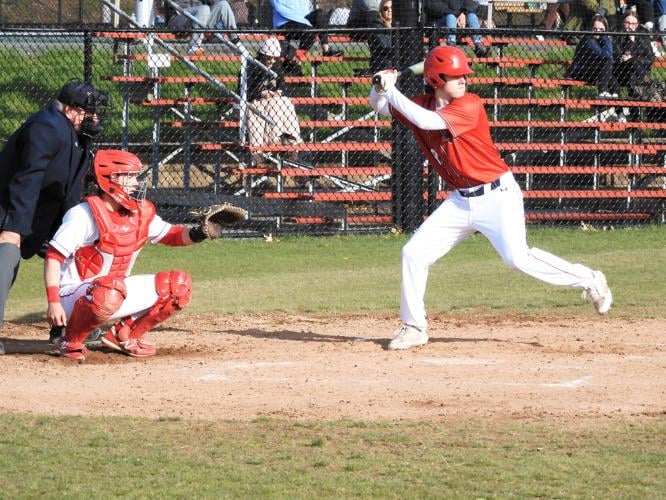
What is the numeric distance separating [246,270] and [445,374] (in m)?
5.15

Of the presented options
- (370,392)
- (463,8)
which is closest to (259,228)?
(463,8)

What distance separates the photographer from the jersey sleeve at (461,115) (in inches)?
311

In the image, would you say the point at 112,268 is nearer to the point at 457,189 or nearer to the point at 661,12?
the point at 457,189

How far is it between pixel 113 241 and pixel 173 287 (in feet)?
1.49

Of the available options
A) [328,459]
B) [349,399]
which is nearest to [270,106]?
[349,399]

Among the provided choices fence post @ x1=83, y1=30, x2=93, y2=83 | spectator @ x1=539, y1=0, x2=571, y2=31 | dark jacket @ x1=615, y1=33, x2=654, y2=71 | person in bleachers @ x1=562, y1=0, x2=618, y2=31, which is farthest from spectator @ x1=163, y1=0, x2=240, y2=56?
dark jacket @ x1=615, y1=33, x2=654, y2=71

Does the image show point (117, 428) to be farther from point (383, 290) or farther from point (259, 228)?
point (259, 228)

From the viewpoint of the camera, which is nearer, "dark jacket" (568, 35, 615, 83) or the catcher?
the catcher

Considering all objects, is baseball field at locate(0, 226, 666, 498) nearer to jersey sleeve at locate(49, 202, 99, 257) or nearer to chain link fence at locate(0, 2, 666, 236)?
jersey sleeve at locate(49, 202, 99, 257)

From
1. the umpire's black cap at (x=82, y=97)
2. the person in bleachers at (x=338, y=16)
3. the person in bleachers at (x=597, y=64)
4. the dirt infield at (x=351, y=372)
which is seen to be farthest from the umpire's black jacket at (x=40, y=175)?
the person in bleachers at (x=338, y=16)

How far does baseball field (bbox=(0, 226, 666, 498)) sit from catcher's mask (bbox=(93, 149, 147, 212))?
1025mm

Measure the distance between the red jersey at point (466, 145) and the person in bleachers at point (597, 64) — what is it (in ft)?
29.4

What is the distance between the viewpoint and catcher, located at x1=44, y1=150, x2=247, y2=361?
297 inches

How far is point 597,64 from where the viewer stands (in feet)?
55.3
